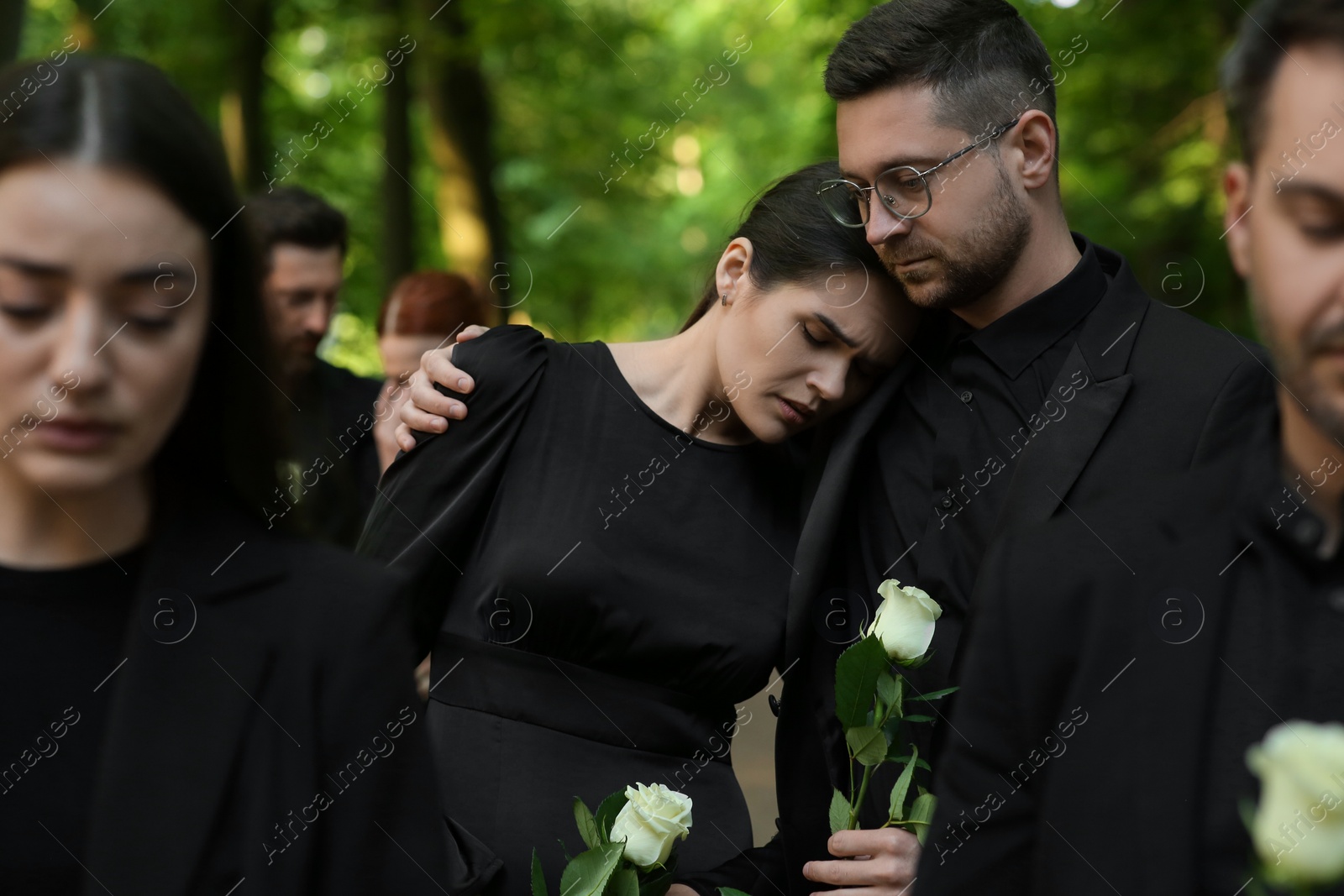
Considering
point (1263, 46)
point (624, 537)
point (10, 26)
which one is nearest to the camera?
point (1263, 46)

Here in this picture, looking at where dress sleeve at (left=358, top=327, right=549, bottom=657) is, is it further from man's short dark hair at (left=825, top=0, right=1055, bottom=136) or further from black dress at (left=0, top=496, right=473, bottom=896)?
black dress at (left=0, top=496, right=473, bottom=896)

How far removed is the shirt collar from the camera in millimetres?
2809

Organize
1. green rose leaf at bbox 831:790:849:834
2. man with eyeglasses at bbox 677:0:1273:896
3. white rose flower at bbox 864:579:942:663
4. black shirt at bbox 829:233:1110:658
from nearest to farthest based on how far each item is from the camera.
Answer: white rose flower at bbox 864:579:942:663 < green rose leaf at bbox 831:790:849:834 < man with eyeglasses at bbox 677:0:1273:896 < black shirt at bbox 829:233:1110:658

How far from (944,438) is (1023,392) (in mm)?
189

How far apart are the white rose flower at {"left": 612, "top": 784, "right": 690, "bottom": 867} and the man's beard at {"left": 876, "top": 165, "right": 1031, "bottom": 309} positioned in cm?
117

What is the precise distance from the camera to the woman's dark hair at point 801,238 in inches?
115

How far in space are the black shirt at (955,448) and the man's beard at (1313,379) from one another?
118cm

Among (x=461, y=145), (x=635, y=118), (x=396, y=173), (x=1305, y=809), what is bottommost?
(x=635, y=118)

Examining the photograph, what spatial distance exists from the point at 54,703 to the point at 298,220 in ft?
12.3

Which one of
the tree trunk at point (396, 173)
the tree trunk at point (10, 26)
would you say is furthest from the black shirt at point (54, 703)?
the tree trunk at point (396, 173)

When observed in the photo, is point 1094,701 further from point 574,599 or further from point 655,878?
point 574,599

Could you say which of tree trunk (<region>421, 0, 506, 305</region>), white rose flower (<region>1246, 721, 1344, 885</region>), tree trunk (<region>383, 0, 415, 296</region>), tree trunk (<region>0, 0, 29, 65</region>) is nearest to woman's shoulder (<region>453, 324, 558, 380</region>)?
white rose flower (<region>1246, 721, 1344, 885</region>)

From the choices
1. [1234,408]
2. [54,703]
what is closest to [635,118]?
[1234,408]

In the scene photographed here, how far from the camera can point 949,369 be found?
2.93 m
